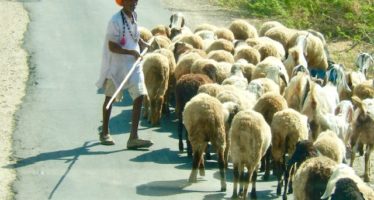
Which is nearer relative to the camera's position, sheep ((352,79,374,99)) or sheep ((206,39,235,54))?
sheep ((352,79,374,99))

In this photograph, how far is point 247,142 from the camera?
10.7 metres

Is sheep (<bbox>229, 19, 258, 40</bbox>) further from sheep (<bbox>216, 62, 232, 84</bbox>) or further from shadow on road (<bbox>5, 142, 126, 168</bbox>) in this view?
shadow on road (<bbox>5, 142, 126, 168</bbox>)

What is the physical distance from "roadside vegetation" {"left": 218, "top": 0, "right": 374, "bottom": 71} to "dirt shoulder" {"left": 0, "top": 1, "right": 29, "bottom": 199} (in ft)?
21.3

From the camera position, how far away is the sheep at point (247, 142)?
1066 centimetres

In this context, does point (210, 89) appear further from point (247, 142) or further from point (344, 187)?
point (344, 187)

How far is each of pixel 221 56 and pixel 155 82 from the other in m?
1.66

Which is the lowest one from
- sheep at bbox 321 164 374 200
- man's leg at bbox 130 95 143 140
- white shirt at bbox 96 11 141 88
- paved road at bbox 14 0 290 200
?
paved road at bbox 14 0 290 200

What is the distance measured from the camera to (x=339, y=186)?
8383 mm

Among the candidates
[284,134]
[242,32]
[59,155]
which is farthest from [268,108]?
[242,32]

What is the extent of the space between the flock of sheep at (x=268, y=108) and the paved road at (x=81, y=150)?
31 cm

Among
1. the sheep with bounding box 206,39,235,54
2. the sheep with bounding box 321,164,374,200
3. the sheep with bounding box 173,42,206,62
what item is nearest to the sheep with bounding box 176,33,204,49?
the sheep with bounding box 206,39,235,54

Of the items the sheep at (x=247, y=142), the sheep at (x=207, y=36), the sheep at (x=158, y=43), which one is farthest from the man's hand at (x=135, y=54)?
the sheep at (x=207, y=36)

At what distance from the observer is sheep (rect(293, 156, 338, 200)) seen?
9.29m

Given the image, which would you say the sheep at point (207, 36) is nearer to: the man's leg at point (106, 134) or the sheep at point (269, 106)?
the man's leg at point (106, 134)
